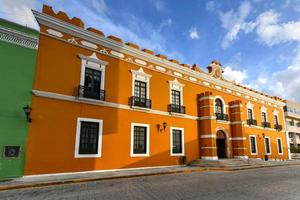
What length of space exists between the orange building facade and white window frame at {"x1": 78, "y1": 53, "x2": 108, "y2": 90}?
0.20ft

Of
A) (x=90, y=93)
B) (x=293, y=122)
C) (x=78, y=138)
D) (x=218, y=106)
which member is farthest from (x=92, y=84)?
(x=293, y=122)

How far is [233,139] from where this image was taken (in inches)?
789

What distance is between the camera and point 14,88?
10164mm

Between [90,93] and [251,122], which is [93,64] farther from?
[251,122]

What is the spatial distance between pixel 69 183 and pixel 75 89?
5191 mm

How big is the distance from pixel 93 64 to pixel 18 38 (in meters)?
4.10

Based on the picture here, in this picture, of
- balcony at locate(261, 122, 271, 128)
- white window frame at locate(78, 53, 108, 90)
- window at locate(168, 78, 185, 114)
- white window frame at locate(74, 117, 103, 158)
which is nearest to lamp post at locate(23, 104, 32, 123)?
white window frame at locate(74, 117, 103, 158)

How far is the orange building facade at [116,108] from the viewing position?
35.9ft

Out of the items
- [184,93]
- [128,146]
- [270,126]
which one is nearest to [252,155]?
[270,126]

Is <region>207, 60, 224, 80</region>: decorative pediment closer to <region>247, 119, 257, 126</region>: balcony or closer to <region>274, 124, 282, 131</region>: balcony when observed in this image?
<region>247, 119, 257, 126</region>: balcony

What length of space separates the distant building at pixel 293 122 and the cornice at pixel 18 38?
4775 cm

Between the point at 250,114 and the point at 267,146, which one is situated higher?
the point at 250,114

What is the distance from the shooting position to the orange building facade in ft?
35.9

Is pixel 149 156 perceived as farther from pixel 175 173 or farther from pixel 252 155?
pixel 252 155
